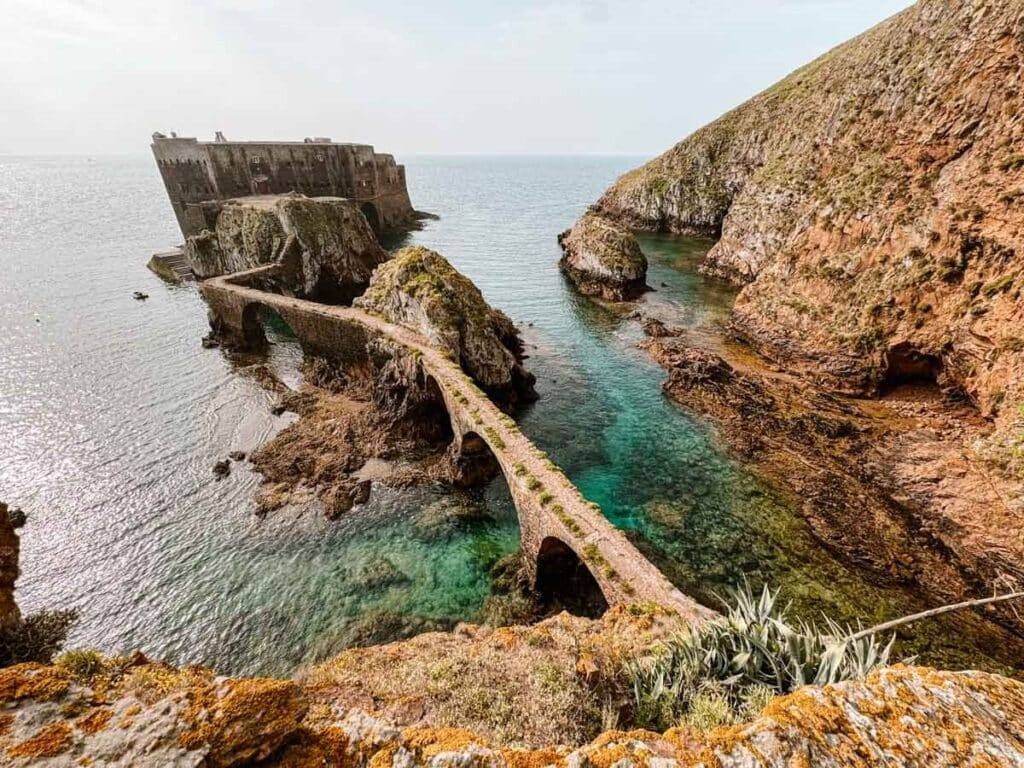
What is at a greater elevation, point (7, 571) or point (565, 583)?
point (7, 571)

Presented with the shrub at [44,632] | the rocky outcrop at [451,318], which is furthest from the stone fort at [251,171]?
the shrub at [44,632]

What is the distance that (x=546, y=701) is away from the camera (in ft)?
24.5

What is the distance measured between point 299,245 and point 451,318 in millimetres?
27909

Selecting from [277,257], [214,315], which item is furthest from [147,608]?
[277,257]

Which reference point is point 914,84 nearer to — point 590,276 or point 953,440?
point 953,440

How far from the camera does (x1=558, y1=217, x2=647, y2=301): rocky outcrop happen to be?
161ft

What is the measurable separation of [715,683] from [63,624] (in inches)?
917

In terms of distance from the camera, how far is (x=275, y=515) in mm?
21406

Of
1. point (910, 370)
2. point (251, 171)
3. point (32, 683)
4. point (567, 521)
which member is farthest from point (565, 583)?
point (251, 171)

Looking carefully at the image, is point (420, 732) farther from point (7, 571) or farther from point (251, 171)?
point (251, 171)

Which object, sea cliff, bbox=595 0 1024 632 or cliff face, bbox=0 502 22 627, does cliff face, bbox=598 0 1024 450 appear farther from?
cliff face, bbox=0 502 22 627

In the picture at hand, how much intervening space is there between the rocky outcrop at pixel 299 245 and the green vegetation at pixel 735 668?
48.9 metres

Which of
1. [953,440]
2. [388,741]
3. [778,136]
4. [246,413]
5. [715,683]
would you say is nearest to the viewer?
[388,741]

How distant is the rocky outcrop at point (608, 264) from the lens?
4900 cm
